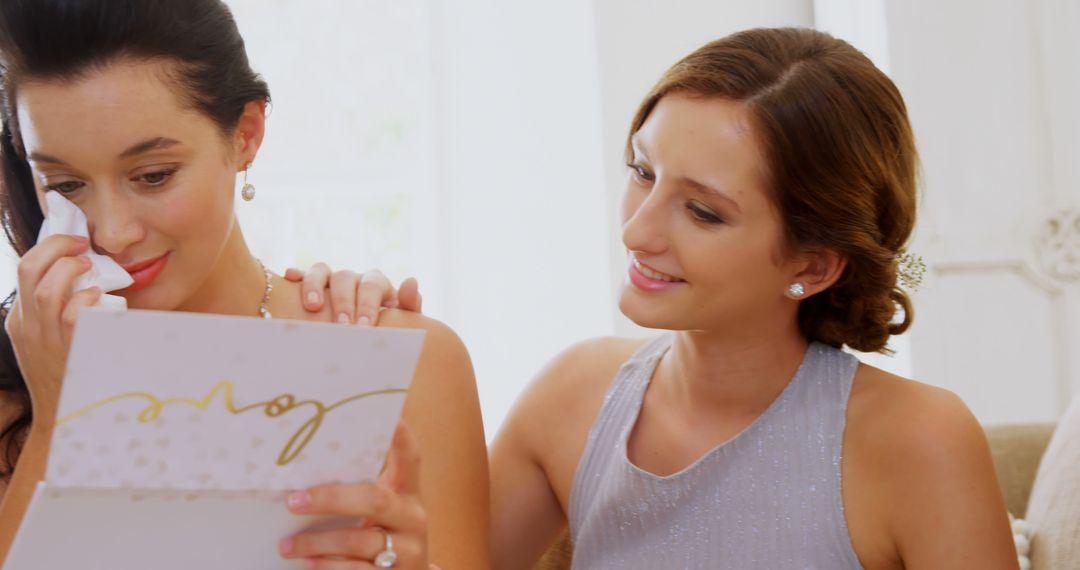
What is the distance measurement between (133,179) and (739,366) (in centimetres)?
99

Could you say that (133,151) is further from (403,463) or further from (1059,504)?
(1059,504)

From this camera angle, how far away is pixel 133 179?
1576mm

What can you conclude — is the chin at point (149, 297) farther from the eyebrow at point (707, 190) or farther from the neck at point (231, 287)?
the eyebrow at point (707, 190)

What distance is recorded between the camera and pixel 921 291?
3.72 metres

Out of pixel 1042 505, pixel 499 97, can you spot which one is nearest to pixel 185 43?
pixel 1042 505

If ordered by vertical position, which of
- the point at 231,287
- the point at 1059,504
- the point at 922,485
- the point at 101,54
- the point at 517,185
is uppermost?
the point at 101,54

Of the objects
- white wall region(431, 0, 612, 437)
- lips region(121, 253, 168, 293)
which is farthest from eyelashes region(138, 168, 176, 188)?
white wall region(431, 0, 612, 437)

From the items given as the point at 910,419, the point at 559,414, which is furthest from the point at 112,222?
the point at 910,419

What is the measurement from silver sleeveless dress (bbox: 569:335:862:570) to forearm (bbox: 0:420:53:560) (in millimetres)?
898

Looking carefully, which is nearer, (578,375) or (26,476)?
(26,476)

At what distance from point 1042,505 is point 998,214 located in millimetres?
1840

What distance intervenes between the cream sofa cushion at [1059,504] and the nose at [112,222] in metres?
1.56

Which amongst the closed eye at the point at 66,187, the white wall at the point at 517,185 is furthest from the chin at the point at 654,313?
the white wall at the point at 517,185

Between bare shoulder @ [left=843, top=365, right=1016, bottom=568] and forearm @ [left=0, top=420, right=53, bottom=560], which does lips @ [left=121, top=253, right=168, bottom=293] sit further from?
bare shoulder @ [left=843, top=365, right=1016, bottom=568]
